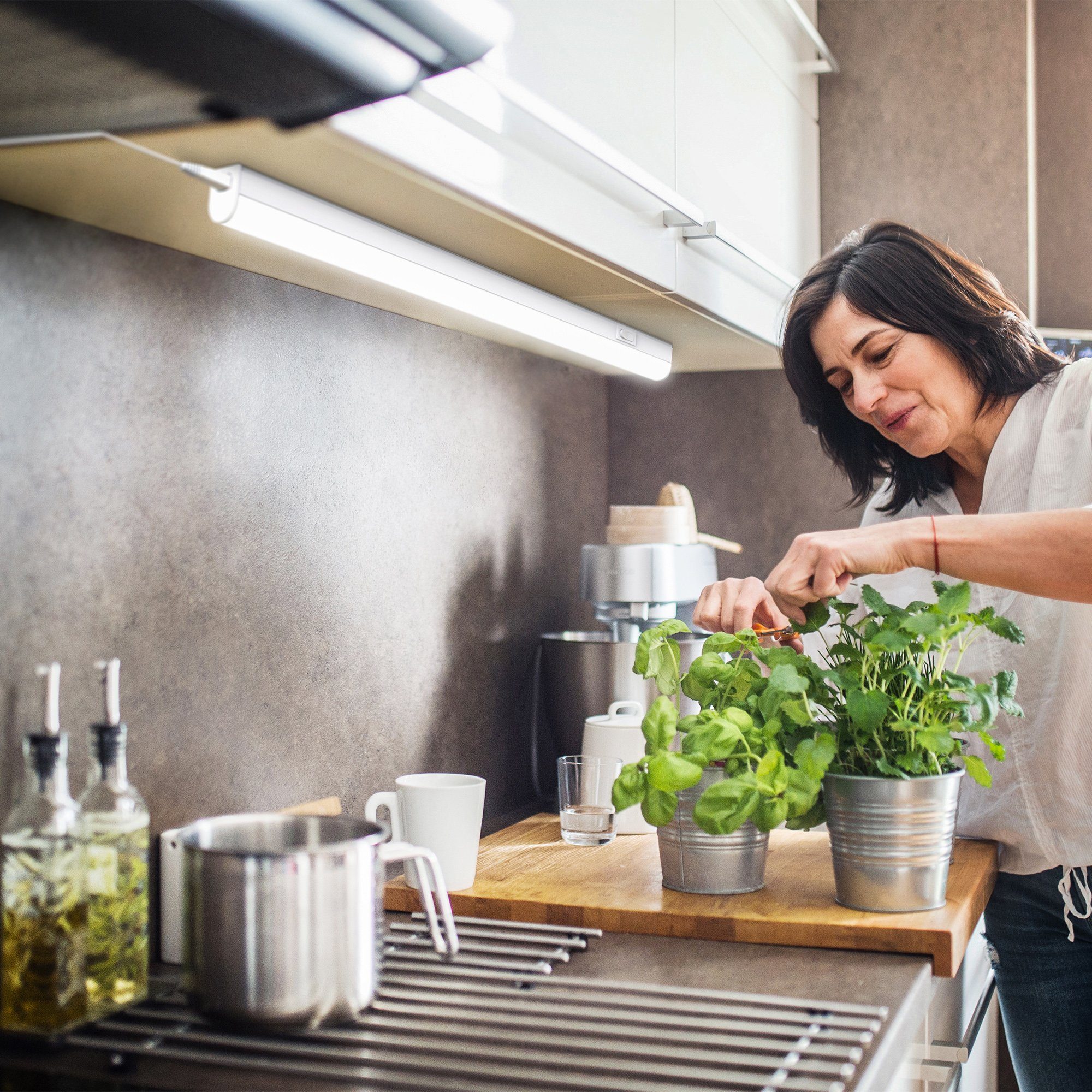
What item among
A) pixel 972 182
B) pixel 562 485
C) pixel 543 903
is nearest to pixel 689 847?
pixel 543 903

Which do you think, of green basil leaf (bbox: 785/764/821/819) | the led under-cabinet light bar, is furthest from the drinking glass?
the led under-cabinet light bar

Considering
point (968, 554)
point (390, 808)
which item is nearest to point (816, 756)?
point (968, 554)

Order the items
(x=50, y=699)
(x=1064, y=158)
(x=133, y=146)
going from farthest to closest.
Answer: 1. (x=1064, y=158)
2. (x=50, y=699)
3. (x=133, y=146)

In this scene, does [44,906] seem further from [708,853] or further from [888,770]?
[888,770]

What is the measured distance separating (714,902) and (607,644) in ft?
1.68

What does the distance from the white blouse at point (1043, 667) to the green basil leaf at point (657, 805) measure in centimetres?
48

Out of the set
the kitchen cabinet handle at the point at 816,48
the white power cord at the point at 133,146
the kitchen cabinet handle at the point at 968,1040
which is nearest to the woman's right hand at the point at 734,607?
the kitchen cabinet handle at the point at 968,1040

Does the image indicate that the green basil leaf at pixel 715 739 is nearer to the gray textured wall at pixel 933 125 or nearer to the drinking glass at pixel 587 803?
the drinking glass at pixel 587 803

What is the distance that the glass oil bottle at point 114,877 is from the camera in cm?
86

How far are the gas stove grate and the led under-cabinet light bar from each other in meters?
0.56

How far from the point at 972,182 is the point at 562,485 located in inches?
32.5

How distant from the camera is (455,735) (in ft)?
5.07

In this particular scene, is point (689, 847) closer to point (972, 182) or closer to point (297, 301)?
point (297, 301)

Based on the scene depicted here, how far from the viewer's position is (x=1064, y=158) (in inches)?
88.4
